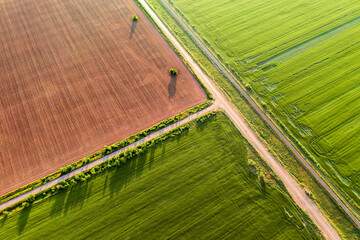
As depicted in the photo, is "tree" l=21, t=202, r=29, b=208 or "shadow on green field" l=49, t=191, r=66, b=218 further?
"shadow on green field" l=49, t=191, r=66, b=218

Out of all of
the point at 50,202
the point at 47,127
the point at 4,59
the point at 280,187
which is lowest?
the point at 280,187

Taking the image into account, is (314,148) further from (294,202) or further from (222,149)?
(222,149)

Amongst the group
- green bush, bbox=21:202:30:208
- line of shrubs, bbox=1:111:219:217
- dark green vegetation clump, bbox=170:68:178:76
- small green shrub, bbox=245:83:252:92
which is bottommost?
green bush, bbox=21:202:30:208

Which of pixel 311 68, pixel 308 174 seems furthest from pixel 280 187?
pixel 311 68

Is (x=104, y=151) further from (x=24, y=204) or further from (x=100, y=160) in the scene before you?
(x=24, y=204)

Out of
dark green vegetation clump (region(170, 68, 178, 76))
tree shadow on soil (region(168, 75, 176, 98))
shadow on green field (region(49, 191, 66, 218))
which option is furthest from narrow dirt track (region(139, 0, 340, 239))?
shadow on green field (region(49, 191, 66, 218))

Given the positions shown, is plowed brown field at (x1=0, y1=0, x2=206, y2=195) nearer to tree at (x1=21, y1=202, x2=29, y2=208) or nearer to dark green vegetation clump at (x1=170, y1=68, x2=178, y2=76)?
dark green vegetation clump at (x1=170, y1=68, x2=178, y2=76)

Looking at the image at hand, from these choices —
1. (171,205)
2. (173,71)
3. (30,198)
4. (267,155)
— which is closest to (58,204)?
(30,198)
